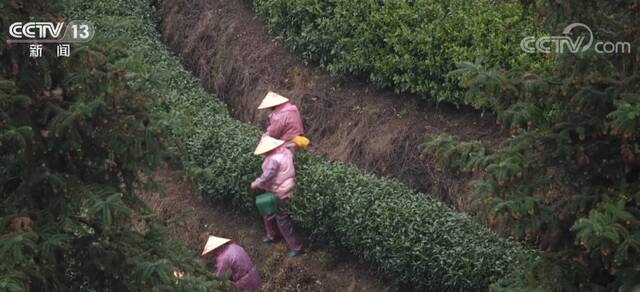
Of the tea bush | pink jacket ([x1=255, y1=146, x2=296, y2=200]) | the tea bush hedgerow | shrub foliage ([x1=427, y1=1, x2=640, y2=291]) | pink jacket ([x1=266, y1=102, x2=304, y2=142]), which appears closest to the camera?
shrub foliage ([x1=427, y1=1, x2=640, y2=291])

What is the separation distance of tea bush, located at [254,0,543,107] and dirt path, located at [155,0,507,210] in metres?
0.24

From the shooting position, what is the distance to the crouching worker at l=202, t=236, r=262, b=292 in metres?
10.1

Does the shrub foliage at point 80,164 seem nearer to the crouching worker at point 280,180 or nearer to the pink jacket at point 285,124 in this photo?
the crouching worker at point 280,180

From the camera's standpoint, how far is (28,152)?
23.5 ft

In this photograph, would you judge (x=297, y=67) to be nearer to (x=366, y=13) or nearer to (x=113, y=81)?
(x=366, y=13)

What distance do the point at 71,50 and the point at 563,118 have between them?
318cm

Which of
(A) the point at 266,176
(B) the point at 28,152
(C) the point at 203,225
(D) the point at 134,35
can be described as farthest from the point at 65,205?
(D) the point at 134,35

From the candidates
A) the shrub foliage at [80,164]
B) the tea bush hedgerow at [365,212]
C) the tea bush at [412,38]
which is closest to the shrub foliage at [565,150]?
the tea bush hedgerow at [365,212]

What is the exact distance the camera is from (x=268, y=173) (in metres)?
10.8

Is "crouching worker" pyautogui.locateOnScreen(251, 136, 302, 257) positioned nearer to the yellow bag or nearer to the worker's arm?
the worker's arm

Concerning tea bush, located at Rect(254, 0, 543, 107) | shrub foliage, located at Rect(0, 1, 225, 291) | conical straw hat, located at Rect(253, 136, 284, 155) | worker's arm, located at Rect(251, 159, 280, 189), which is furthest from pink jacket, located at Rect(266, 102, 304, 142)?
shrub foliage, located at Rect(0, 1, 225, 291)

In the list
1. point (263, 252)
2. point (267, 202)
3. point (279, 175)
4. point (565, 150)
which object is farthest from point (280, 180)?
point (565, 150)

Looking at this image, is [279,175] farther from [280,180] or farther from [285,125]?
[285,125]

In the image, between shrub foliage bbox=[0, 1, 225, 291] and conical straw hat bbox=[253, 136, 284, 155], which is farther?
conical straw hat bbox=[253, 136, 284, 155]
